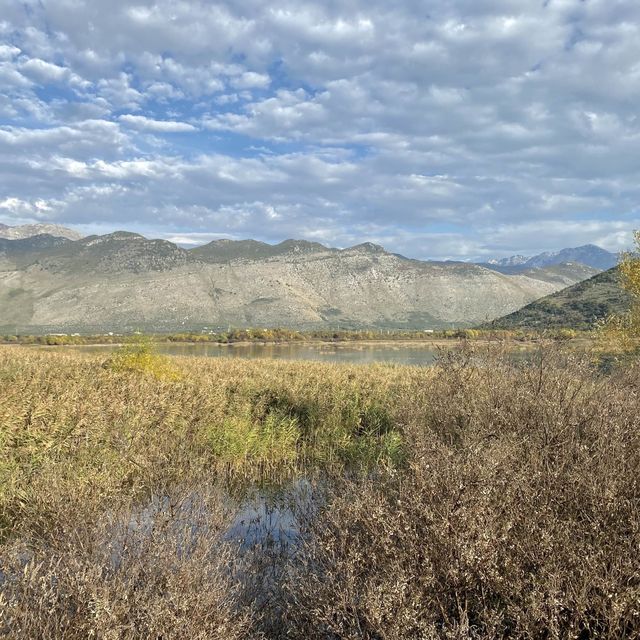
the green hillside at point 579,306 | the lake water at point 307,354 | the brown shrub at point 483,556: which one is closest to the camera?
the brown shrub at point 483,556

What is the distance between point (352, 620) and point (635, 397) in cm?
712

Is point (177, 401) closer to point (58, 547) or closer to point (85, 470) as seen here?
point (85, 470)

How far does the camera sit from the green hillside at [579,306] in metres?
91.9

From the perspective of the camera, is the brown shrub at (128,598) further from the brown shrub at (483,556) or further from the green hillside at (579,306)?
the green hillside at (579,306)

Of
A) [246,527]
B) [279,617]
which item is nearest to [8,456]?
[246,527]

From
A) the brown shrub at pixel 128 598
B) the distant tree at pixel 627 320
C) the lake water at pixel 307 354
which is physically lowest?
the lake water at pixel 307 354

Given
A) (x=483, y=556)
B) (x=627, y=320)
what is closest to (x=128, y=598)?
(x=483, y=556)

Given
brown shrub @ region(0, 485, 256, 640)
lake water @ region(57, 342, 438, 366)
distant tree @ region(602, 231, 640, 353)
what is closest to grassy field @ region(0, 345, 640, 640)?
brown shrub @ region(0, 485, 256, 640)

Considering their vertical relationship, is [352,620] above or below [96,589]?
below

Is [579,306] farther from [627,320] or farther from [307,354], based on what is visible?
[627,320]

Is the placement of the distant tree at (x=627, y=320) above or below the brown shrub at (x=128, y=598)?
above

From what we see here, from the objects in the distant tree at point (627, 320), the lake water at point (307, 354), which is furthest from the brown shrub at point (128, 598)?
the lake water at point (307, 354)

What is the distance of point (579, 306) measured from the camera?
10831 cm

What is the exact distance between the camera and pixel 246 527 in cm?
938
